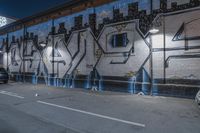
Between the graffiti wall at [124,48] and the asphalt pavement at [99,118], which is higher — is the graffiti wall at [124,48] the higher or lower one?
the higher one

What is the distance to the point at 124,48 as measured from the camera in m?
11.3

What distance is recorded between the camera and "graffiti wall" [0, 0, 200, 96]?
9078mm

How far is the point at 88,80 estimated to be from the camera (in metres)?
13.0

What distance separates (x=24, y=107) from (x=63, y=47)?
7989 millimetres

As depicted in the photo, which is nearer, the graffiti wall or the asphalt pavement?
the asphalt pavement

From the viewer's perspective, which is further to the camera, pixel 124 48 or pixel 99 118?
pixel 124 48

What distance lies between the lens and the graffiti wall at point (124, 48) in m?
9.08

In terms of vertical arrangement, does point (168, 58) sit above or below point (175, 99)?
above

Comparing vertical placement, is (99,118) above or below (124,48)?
below

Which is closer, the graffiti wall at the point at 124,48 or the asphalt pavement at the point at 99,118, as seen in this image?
the asphalt pavement at the point at 99,118

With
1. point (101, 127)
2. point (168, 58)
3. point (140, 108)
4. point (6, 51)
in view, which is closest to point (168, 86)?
point (168, 58)

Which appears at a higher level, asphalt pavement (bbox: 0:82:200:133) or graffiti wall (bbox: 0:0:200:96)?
graffiti wall (bbox: 0:0:200:96)

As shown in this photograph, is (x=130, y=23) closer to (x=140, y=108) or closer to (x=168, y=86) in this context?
(x=168, y=86)

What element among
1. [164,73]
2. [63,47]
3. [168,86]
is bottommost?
[168,86]
